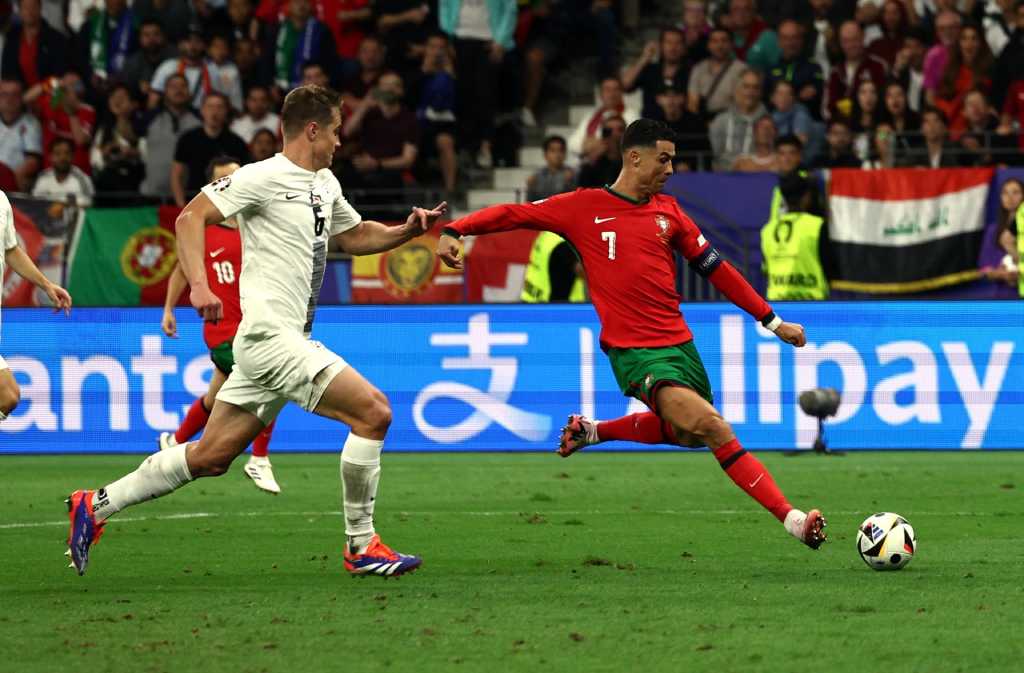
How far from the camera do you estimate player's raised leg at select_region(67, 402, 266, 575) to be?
689 centimetres

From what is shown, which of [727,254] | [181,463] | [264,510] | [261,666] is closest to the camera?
[261,666]

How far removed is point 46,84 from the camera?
19.9 meters

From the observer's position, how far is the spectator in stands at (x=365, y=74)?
62.8ft

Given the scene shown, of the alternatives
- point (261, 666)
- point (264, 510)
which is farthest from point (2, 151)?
point (261, 666)

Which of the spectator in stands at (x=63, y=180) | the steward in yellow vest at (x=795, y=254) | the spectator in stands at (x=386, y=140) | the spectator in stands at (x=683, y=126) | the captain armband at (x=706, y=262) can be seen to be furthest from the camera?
the spectator in stands at (x=63, y=180)

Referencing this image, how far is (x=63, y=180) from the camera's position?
18.6 metres

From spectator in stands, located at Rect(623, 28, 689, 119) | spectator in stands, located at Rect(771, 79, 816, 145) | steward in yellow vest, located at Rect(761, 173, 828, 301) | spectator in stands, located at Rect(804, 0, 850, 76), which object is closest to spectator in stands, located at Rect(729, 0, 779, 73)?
spectator in stands, located at Rect(804, 0, 850, 76)

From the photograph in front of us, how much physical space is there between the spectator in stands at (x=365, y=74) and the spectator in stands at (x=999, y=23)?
23.9ft

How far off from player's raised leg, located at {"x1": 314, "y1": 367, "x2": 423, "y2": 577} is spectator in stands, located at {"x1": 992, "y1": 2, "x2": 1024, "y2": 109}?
40.5ft

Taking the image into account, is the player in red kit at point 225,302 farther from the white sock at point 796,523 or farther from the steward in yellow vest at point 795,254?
the steward in yellow vest at point 795,254

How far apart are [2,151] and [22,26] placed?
2.11 meters

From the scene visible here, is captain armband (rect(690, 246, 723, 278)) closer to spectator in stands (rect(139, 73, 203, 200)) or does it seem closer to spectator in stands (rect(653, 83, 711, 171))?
spectator in stands (rect(653, 83, 711, 171))

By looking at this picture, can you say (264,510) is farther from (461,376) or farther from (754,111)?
(754,111)

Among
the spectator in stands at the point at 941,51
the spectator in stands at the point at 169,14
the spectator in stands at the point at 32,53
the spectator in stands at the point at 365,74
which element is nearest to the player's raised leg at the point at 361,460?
the spectator in stands at the point at 941,51
